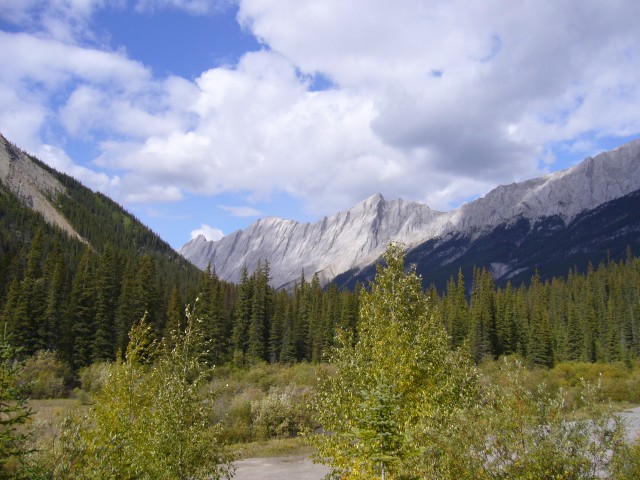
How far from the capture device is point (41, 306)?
6594 cm

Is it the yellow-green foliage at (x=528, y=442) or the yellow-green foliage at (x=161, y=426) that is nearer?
the yellow-green foliage at (x=528, y=442)

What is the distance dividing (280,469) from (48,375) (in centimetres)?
3739

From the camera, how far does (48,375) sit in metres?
52.8

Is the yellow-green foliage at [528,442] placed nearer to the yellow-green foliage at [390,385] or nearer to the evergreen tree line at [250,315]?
the yellow-green foliage at [390,385]

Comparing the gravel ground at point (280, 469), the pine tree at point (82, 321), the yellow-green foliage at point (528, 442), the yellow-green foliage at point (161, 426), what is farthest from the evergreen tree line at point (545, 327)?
the yellow-green foliage at point (528, 442)

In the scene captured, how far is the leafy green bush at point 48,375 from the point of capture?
165ft

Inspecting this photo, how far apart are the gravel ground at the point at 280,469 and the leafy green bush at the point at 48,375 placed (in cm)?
2951

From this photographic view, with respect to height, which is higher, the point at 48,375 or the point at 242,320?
the point at 242,320

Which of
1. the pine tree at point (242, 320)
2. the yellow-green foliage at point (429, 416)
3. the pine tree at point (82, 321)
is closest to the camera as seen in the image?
the yellow-green foliage at point (429, 416)

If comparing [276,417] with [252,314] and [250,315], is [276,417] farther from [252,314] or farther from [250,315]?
[250,315]

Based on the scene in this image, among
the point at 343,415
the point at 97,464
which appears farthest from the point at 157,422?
the point at 343,415

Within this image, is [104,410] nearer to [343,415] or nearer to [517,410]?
[343,415]

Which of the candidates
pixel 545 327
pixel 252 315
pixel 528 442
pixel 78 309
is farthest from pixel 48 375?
pixel 545 327

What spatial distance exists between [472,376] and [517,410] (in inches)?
236
